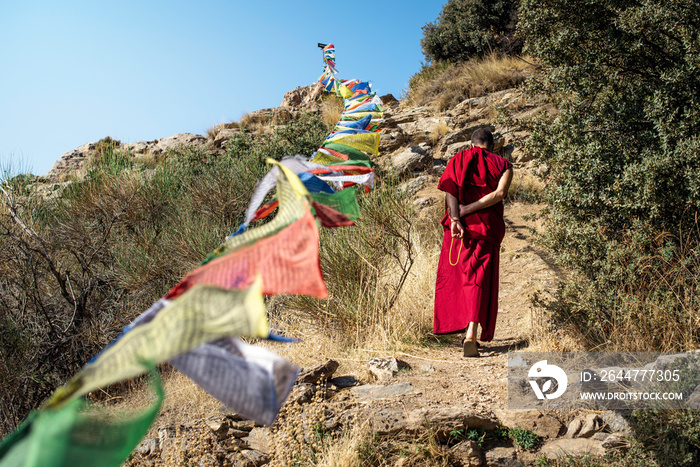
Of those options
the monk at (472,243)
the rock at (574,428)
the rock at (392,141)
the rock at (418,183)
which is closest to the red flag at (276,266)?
the rock at (574,428)

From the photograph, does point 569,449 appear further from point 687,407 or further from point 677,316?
point 677,316

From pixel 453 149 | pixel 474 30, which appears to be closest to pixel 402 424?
pixel 453 149

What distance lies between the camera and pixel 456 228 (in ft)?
15.7

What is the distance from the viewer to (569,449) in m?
3.15

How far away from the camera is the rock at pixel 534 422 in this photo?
3.36 meters

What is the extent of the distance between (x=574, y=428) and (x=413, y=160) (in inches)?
352

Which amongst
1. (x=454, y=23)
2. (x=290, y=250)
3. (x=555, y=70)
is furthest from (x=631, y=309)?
(x=454, y=23)

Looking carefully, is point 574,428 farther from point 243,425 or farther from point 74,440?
point 74,440

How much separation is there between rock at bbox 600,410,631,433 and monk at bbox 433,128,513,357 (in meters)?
1.40

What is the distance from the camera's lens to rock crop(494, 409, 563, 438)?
132 inches

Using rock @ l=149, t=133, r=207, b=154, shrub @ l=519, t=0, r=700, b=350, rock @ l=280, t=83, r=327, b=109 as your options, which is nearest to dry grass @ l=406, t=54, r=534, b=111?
rock @ l=280, t=83, r=327, b=109

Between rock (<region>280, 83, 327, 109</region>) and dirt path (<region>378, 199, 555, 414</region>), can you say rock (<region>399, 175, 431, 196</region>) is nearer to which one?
dirt path (<region>378, 199, 555, 414</region>)

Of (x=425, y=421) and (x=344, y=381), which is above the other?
(x=344, y=381)

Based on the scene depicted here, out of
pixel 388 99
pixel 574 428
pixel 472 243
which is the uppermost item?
pixel 388 99
